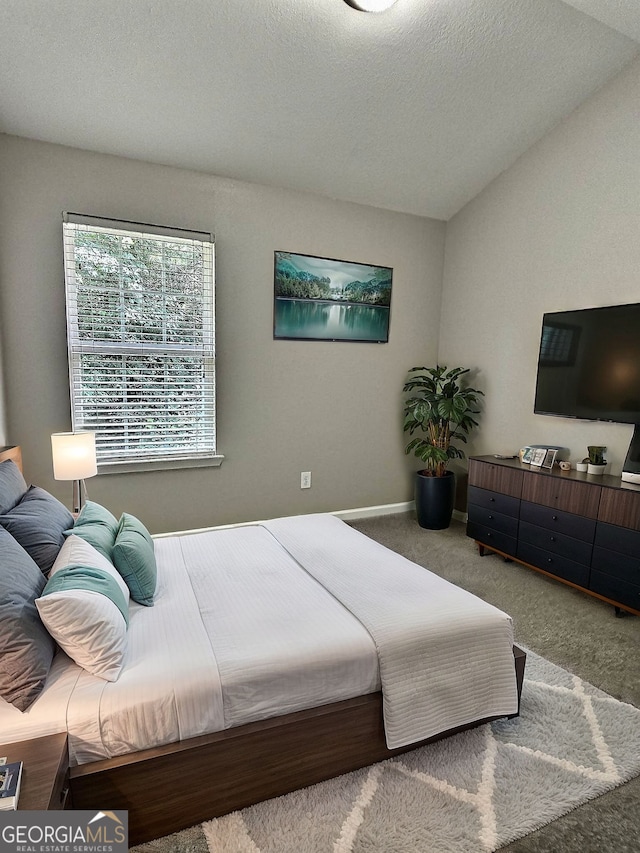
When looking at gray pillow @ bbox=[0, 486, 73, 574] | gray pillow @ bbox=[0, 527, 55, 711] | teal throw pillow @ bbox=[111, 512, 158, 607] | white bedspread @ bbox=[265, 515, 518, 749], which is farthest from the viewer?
teal throw pillow @ bbox=[111, 512, 158, 607]

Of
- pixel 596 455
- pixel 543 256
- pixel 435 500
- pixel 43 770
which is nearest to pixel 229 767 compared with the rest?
pixel 43 770

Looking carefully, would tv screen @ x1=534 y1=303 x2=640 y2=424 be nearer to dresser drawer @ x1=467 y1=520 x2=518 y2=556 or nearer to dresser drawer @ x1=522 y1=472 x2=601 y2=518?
dresser drawer @ x1=522 y1=472 x2=601 y2=518

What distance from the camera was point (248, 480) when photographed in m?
3.75

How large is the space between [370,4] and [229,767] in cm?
324

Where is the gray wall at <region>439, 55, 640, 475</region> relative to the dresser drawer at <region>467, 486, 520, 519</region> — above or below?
above

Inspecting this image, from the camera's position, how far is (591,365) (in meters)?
3.06

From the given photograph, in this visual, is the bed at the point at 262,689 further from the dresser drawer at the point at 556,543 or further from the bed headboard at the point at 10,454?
the dresser drawer at the point at 556,543

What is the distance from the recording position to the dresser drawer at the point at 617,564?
255 cm

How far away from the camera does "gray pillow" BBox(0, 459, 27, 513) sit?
1785mm

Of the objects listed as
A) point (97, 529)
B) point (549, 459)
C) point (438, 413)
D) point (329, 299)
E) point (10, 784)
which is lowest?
point (10, 784)

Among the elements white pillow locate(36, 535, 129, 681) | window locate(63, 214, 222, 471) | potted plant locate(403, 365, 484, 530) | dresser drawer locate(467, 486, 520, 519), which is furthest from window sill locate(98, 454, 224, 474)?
dresser drawer locate(467, 486, 520, 519)

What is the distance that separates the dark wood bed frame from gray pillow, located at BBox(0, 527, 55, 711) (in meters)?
0.25

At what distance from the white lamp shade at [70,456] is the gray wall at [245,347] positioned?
65 cm

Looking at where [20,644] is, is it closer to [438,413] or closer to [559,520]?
[559,520]
